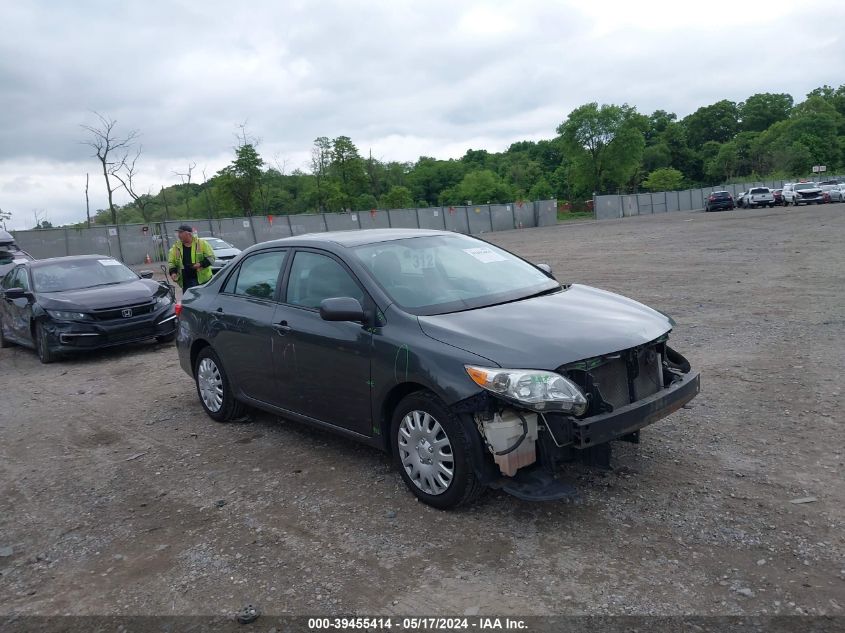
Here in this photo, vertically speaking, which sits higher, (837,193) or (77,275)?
(837,193)

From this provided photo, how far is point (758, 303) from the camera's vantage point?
394 inches

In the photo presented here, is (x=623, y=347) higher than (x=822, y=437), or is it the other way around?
(x=623, y=347)

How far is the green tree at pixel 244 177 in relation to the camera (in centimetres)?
5094

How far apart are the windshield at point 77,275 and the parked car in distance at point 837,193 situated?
2007 inches

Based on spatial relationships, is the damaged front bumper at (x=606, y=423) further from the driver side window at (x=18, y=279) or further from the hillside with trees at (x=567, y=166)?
the hillside with trees at (x=567, y=166)

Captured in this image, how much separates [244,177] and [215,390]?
48338 mm

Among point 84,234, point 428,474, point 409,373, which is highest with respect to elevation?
point 84,234

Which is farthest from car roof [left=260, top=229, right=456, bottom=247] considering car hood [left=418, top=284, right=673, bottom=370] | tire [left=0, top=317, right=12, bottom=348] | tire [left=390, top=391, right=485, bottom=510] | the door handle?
tire [left=0, top=317, right=12, bottom=348]

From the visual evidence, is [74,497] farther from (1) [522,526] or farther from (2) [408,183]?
(2) [408,183]

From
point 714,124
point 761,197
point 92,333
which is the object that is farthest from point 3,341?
point 714,124

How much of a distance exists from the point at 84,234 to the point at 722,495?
3048cm

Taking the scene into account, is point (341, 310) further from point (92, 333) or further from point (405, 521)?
point (92, 333)

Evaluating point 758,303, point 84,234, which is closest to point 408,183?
point 84,234

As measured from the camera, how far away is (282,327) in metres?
5.13
